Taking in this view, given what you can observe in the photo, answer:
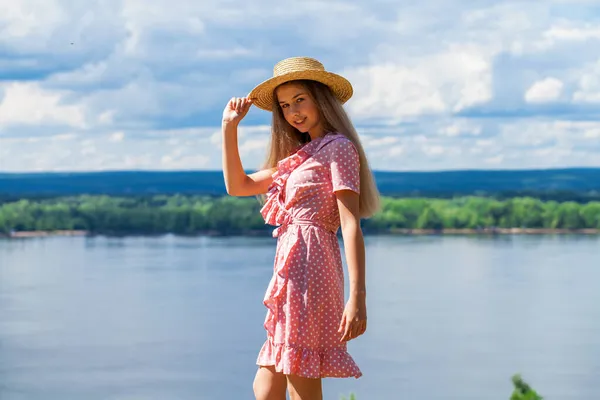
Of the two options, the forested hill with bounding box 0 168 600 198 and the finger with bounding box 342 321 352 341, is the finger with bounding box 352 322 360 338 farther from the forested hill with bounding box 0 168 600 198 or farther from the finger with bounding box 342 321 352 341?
the forested hill with bounding box 0 168 600 198

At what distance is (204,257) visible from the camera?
129 feet

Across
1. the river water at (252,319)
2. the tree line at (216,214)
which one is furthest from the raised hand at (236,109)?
the tree line at (216,214)

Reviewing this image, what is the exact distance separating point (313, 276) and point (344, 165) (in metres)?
0.26

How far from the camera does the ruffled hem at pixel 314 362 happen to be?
2.64m

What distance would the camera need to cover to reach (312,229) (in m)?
2.68

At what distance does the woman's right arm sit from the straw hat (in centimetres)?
5

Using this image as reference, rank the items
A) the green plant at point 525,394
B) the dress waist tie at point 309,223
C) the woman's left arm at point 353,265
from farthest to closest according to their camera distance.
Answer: the green plant at point 525,394 < the dress waist tie at point 309,223 < the woman's left arm at point 353,265

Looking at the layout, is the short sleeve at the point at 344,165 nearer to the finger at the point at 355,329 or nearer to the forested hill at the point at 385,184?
the finger at the point at 355,329

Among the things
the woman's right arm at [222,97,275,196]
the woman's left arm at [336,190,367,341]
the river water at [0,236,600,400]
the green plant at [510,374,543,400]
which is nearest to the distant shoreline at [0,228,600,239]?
the river water at [0,236,600,400]

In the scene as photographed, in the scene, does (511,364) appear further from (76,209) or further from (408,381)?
(76,209)

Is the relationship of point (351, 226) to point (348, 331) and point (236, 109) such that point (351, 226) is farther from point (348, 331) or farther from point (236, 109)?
point (236, 109)

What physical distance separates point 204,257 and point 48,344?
38.3 feet

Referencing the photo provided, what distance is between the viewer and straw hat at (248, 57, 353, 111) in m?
2.71

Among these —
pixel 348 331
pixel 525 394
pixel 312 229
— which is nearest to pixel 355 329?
pixel 348 331
